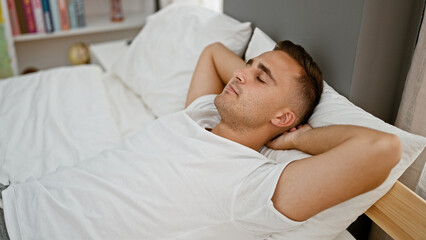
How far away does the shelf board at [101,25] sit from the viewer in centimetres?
260

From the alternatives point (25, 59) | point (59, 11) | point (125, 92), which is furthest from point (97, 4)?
point (125, 92)

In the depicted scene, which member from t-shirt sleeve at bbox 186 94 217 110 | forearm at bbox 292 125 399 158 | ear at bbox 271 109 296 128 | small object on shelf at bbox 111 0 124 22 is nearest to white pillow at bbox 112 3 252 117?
t-shirt sleeve at bbox 186 94 217 110

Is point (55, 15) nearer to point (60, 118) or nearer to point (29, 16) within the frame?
point (29, 16)

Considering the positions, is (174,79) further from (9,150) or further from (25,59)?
(25,59)

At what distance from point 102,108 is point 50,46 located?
1607 millimetres

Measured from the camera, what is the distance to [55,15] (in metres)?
2.56

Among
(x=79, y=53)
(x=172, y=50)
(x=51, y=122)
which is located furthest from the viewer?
(x=79, y=53)

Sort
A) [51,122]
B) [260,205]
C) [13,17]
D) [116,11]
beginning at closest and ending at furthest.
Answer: [260,205] → [51,122] → [13,17] → [116,11]

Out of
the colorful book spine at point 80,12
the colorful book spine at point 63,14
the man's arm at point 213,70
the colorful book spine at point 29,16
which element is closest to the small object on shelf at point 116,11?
the colorful book spine at point 80,12

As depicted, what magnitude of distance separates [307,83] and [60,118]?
A: 1050 millimetres

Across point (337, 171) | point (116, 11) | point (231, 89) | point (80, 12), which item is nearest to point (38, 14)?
point (80, 12)

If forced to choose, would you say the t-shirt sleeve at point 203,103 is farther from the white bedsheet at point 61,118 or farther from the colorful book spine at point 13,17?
the colorful book spine at point 13,17

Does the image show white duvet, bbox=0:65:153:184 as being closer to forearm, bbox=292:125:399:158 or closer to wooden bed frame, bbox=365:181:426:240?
forearm, bbox=292:125:399:158

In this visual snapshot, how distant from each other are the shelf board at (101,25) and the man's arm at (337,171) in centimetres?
225
